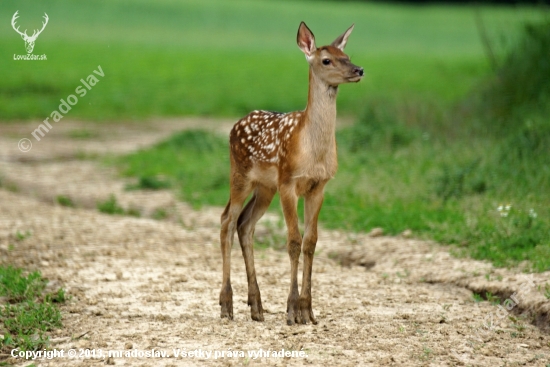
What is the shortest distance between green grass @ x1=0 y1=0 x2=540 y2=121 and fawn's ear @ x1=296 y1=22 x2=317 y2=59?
8.97m

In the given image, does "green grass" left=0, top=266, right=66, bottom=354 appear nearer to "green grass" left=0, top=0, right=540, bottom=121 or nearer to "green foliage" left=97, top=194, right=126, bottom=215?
"green foliage" left=97, top=194, right=126, bottom=215

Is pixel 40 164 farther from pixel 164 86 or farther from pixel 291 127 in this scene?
pixel 164 86

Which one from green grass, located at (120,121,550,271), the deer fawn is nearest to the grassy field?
green grass, located at (120,121,550,271)

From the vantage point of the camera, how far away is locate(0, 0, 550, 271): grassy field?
33.2 feet

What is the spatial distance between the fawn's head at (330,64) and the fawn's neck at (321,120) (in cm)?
7

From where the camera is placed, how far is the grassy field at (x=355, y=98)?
33.2ft

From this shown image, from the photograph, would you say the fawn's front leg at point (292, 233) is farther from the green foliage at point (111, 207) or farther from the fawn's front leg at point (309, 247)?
the green foliage at point (111, 207)

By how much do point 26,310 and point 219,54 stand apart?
82.9 ft

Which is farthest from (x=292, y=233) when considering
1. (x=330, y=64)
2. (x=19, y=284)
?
(x=19, y=284)

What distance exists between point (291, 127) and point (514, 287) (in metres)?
2.36

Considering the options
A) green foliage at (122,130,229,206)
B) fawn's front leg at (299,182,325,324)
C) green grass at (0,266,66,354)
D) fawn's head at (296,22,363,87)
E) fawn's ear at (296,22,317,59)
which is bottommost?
green grass at (0,266,66,354)

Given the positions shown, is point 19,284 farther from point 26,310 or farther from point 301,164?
point 301,164

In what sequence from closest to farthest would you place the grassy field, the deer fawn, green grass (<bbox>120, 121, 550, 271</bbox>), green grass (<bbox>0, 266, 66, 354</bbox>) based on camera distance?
1. green grass (<bbox>0, 266, 66, 354</bbox>)
2. the deer fawn
3. green grass (<bbox>120, 121, 550, 271</bbox>)
4. the grassy field

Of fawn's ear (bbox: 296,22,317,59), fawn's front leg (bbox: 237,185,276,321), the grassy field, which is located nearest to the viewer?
fawn's ear (bbox: 296,22,317,59)
